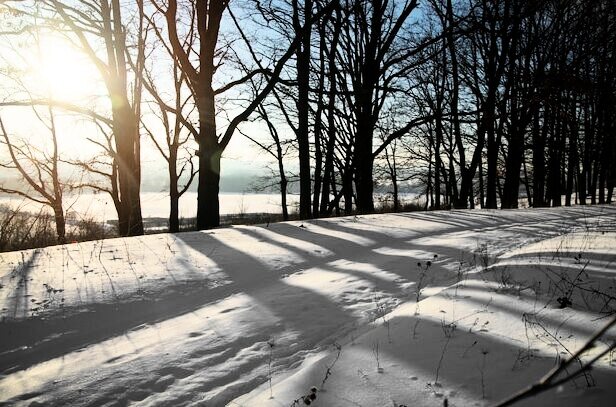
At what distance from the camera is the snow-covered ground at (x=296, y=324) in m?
2.11

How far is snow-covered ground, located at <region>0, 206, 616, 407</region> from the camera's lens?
6.93ft

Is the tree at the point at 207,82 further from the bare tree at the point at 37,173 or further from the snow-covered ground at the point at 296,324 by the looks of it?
the bare tree at the point at 37,173

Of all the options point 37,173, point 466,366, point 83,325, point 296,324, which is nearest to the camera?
point 466,366

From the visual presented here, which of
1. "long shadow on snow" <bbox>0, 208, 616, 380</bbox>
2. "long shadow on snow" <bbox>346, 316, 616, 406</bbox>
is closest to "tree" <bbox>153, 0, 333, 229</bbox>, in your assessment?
"long shadow on snow" <bbox>0, 208, 616, 380</bbox>

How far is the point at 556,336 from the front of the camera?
2359mm

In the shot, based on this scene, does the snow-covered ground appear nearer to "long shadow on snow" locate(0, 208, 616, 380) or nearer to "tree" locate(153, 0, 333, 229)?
"long shadow on snow" locate(0, 208, 616, 380)

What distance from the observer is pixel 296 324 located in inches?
121

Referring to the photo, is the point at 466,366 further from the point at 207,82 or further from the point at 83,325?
the point at 207,82

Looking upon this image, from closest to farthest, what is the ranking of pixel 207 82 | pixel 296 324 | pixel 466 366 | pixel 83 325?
pixel 466 366 < pixel 296 324 < pixel 83 325 < pixel 207 82

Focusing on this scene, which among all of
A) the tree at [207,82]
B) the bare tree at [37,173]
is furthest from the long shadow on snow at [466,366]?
the bare tree at [37,173]

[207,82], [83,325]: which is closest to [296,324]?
[83,325]

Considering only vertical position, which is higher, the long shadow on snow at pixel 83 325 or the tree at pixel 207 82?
the tree at pixel 207 82

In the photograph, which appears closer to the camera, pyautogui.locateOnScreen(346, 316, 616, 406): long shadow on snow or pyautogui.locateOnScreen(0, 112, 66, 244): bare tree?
pyautogui.locateOnScreen(346, 316, 616, 406): long shadow on snow

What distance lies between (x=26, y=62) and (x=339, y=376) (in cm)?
1881
